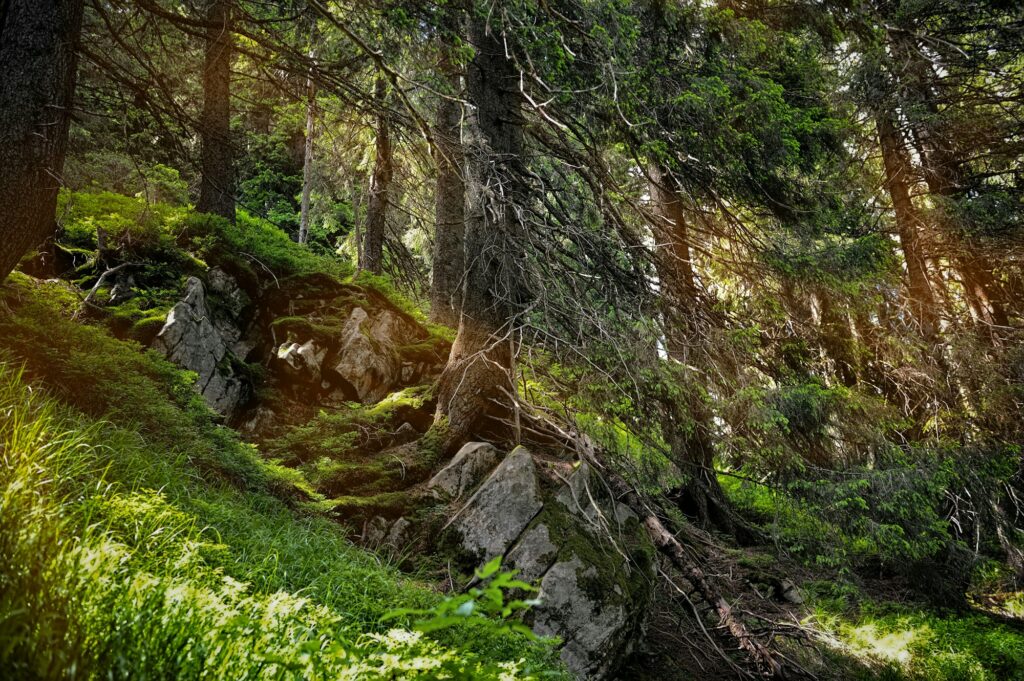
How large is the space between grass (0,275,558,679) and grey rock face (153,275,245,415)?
929 millimetres

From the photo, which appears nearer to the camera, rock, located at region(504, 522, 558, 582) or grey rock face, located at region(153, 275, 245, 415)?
rock, located at region(504, 522, 558, 582)

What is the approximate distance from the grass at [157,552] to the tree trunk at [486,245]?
6.14 ft

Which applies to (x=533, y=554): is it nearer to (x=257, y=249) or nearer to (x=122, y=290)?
(x=122, y=290)

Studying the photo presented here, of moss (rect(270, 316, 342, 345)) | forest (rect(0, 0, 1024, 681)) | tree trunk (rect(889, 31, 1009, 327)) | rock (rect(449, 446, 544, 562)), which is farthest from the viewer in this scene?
Answer: tree trunk (rect(889, 31, 1009, 327))

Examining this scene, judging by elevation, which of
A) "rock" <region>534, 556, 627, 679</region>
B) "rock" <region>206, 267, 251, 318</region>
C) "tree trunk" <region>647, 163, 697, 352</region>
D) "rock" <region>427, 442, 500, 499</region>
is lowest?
"rock" <region>534, 556, 627, 679</region>

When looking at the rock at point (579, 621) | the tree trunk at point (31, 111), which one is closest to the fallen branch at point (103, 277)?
the tree trunk at point (31, 111)

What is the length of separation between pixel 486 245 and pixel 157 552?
391 centimetres

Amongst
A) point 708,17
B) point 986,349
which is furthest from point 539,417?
point 986,349

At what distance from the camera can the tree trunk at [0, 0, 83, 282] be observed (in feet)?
12.6

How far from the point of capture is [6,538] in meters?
1.94

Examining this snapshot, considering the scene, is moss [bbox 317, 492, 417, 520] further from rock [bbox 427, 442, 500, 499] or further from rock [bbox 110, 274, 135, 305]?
rock [bbox 110, 274, 135, 305]

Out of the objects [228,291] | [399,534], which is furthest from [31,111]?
[399,534]

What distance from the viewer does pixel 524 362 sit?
566cm

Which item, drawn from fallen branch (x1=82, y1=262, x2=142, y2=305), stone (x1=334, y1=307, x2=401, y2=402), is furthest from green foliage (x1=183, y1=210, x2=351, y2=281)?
stone (x1=334, y1=307, x2=401, y2=402)
